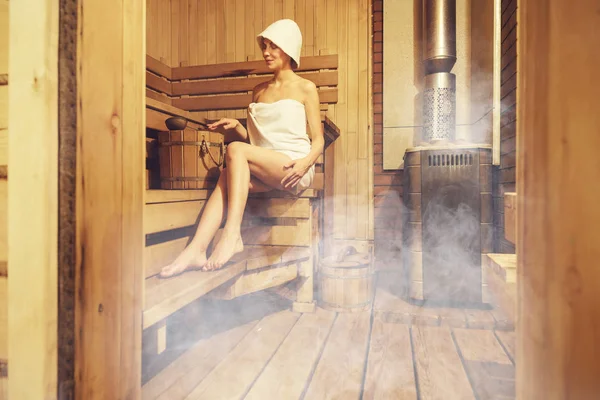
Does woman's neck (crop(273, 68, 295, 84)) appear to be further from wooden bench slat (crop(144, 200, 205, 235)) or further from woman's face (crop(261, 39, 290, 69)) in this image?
wooden bench slat (crop(144, 200, 205, 235))

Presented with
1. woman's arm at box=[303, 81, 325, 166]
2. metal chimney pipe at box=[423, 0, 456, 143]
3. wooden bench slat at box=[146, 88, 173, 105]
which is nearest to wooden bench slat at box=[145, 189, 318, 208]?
woman's arm at box=[303, 81, 325, 166]

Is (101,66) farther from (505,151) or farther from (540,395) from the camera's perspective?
(505,151)

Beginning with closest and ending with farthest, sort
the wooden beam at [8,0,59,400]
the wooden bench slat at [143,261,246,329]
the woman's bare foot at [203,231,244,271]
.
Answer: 1. the wooden beam at [8,0,59,400]
2. the wooden bench slat at [143,261,246,329]
3. the woman's bare foot at [203,231,244,271]

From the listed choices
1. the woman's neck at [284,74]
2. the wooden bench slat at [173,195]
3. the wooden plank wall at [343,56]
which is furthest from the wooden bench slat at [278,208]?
the wooden plank wall at [343,56]

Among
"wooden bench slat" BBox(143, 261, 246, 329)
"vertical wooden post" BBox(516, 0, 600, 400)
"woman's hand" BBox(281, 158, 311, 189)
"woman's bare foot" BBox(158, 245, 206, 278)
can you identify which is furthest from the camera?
"woman's hand" BBox(281, 158, 311, 189)

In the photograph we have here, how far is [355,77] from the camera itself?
338 cm

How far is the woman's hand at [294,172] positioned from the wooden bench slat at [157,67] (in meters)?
2.05

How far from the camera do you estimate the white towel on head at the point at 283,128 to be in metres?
2.33

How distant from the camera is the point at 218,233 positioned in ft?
7.22

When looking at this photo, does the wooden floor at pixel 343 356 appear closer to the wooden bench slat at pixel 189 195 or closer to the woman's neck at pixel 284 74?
the wooden bench slat at pixel 189 195

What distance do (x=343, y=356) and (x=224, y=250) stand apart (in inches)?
29.4

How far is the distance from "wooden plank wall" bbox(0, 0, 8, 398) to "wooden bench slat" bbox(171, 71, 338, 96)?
9.20 ft

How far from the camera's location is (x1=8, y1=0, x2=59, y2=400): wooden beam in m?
0.77

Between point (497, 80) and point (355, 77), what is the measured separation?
1.13m
